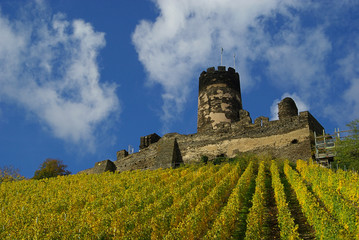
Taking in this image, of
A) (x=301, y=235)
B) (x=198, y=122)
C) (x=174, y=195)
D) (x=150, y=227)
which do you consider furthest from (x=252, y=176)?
(x=198, y=122)

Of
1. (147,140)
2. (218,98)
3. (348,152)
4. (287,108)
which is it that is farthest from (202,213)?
(147,140)

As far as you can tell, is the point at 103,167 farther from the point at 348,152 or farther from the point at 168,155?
the point at 348,152

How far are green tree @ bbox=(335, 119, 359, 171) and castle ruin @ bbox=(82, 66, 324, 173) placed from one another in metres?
1.77

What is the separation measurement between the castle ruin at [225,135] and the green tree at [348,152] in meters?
1.77

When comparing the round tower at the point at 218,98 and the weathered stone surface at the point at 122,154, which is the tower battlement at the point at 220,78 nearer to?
the round tower at the point at 218,98

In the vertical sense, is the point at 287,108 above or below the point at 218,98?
below

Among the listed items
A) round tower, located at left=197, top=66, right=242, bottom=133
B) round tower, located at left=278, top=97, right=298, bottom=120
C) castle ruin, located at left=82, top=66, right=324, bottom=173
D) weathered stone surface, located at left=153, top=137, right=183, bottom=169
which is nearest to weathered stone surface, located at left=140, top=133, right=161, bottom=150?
castle ruin, located at left=82, top=66, right=324, bottom=173

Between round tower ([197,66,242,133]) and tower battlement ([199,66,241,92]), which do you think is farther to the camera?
tower battlement ([199,66,241,92])

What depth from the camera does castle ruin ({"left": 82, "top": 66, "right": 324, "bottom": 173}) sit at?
20375 millimetres

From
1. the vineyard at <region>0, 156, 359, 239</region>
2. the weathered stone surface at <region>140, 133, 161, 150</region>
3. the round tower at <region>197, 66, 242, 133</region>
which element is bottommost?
the vineyard at <region>0, 156, 359, 239</region>

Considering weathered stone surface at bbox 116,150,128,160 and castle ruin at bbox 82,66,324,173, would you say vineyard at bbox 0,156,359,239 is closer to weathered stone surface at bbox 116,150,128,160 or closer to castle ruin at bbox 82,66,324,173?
castle ruin at bbox 82,66,324,173

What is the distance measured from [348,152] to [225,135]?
8799mm

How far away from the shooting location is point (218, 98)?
2733 cm

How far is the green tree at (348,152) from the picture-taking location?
1698 cm
